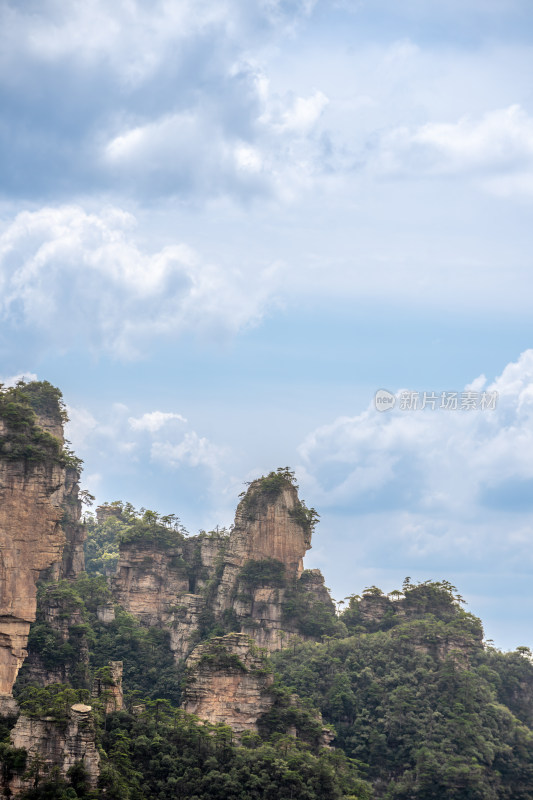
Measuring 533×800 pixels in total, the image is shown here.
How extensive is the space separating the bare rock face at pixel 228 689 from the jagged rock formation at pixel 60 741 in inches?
499

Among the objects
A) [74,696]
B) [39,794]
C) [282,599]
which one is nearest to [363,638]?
[282,599]

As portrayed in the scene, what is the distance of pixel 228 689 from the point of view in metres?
53.6

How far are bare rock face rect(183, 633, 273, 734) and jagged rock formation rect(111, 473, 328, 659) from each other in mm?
11437

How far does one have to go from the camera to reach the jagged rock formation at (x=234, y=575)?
67688 mm

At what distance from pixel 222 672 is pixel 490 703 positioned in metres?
15.8

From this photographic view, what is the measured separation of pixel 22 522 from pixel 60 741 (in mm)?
12559

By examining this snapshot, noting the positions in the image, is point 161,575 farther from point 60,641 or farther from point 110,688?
point 110,688

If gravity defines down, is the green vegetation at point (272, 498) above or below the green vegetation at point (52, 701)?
above

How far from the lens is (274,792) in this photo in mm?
45719

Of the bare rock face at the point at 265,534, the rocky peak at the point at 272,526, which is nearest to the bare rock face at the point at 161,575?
the bare rock face at the point at 265,534

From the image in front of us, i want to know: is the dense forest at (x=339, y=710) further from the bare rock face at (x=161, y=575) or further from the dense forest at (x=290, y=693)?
the bare rock face at (x=161, y=575)

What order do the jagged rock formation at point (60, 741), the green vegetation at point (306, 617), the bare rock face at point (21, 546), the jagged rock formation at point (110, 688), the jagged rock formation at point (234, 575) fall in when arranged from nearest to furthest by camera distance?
the jagged rock formation at point (60, 741), the jagged rock formation at point (110, 688), the bare rock face at point (21, 546), the jagged rock formation at point (234, 575), the green vegetation at point (306, 617)

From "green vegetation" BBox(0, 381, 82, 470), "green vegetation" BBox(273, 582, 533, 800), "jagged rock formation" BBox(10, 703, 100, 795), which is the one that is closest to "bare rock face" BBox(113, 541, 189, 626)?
"green vegetation" BBox(273, 582, 533, 800)

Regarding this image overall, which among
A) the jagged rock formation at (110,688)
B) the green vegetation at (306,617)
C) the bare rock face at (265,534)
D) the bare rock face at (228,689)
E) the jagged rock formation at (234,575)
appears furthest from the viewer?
the bare rock face at (265,534)
